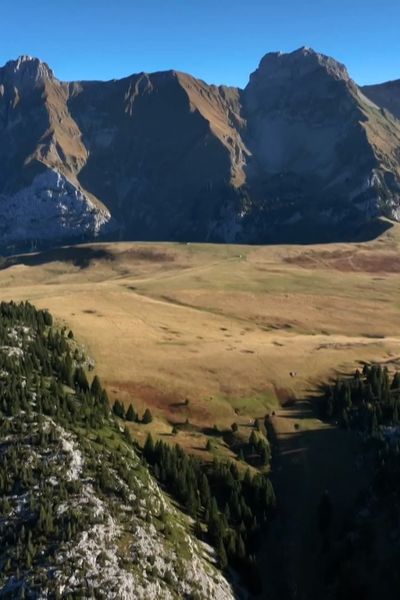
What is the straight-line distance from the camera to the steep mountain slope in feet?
183

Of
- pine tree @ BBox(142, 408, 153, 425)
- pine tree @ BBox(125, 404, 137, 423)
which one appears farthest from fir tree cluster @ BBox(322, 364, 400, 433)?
pine tree @ BBox(125, 404, 137, 423)

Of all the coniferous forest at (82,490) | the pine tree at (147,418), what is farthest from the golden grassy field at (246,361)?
the coniferous forest at (82,490)

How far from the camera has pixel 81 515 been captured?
199ft

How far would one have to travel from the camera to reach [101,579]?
55.6 m

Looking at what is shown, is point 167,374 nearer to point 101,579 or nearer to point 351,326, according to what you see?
point 101,579

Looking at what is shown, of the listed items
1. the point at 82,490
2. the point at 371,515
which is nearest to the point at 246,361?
the point at 371,515

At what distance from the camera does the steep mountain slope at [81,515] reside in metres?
55.7

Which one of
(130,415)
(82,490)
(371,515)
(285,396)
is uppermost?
(82,490)

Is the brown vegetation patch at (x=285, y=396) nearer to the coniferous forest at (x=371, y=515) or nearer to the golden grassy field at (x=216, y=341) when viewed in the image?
the golden grassy field at (x=216, y=341)

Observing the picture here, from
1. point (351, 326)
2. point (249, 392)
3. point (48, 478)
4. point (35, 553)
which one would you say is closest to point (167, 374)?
point (249, 392)

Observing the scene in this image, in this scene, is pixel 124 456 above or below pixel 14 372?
below

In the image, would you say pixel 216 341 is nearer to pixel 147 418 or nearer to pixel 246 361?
pixel 246 361

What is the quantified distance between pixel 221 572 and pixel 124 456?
1927 centimetres

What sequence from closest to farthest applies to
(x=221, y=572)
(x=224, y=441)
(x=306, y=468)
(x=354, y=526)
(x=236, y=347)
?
(x=221, y=572), (x=354, y=526), (x=306, y=468), (x=224, y=441), (x=236, y=347)
